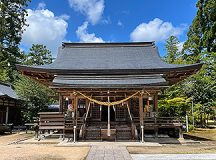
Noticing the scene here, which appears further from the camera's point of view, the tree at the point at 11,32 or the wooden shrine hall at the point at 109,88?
the tree at the point at 11,32

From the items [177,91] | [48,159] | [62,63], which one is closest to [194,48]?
[177,91]

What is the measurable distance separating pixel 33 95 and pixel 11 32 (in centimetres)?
1608

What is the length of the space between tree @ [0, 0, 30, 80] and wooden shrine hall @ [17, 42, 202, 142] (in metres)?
16.3

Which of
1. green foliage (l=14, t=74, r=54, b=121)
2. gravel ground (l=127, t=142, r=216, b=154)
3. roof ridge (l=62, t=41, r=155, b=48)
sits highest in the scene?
roof ridge (l=62, t=41, r=155, b=48)

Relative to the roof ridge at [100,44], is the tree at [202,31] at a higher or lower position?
higher

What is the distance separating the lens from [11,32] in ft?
114

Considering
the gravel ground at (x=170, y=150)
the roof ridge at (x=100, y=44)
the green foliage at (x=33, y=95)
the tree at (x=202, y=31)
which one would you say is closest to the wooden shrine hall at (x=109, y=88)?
the roof ridge at (x=100, y=44)

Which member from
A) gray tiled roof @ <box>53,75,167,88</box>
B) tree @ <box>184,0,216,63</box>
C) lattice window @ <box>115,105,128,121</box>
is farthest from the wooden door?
tree @ <box>184,0,216,63</box>

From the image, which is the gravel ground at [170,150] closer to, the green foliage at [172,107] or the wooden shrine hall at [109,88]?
the wooden shrine hall at [109,88]

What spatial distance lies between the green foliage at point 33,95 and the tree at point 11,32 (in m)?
11.7

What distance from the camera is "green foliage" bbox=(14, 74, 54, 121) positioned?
23.0 m

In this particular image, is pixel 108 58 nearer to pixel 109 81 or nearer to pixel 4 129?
pixel 109 81

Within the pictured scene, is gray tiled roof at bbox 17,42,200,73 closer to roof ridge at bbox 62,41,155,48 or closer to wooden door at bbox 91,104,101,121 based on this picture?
roof ridge at bbox 62,41,155,48

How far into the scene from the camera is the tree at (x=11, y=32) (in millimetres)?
33438
